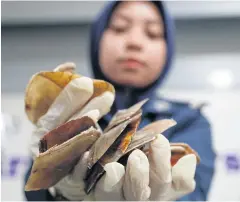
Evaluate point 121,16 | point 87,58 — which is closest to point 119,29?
point 121,16

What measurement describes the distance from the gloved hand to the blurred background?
60 cm

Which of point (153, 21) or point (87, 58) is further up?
point (153, 21)

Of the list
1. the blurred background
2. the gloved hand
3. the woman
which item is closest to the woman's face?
the woman

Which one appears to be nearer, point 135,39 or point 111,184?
point 111,184

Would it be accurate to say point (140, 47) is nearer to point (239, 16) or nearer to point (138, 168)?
point (138, 168)

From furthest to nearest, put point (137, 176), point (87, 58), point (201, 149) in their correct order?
1. point (87, 58)
2. point (201, 149)
3. point (137, 176)

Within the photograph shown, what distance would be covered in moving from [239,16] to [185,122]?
0.60 meters

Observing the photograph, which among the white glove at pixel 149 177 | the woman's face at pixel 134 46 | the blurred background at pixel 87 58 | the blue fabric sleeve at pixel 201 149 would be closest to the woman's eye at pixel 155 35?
the woman's face at pixel 134 46

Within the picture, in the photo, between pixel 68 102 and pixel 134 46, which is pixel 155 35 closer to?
Result: pixel 134 46

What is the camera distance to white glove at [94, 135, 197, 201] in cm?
35

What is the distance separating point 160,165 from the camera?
37 cm

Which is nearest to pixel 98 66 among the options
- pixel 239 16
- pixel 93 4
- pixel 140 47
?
pixel 140 47

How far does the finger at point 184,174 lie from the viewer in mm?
385

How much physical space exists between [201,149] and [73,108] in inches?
8.5
